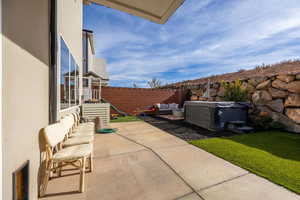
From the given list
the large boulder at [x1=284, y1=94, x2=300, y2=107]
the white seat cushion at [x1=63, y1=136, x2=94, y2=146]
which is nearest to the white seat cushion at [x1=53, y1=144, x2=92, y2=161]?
the white seat cushion at [x1=63, y1=136, x2=94, y2=146]

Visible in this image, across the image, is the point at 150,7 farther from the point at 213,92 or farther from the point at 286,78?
the point at 213,92

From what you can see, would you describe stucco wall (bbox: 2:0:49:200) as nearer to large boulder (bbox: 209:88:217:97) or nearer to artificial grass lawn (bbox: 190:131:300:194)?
artificial grass lawn (bbox: 190:131:300:194)

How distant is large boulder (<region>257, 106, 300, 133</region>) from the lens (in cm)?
500

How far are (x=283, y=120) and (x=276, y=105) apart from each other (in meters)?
0.66

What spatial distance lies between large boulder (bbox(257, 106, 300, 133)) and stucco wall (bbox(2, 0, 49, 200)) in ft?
24.9

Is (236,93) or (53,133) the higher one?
(236,93)

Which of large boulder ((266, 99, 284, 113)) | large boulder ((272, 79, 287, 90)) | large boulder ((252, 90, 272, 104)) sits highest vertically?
large boulder ((272, 79, 287, 90))

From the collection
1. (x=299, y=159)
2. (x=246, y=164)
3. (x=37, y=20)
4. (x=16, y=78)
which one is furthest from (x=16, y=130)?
(x=299, y=159)

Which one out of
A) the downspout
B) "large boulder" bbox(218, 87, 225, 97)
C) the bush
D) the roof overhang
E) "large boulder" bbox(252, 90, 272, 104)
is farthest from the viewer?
"large boulder" bbox(218, 87, 225, 97)

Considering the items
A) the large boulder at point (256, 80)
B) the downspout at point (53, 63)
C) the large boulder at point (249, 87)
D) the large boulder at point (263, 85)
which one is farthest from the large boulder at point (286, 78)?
the downspout at point (53, 63)

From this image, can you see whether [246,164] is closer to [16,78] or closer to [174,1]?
[174,1]

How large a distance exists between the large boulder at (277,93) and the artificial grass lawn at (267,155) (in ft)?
7.16

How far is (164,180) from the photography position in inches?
83.5

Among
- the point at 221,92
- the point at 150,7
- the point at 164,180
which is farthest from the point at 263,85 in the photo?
the point at 164,180
